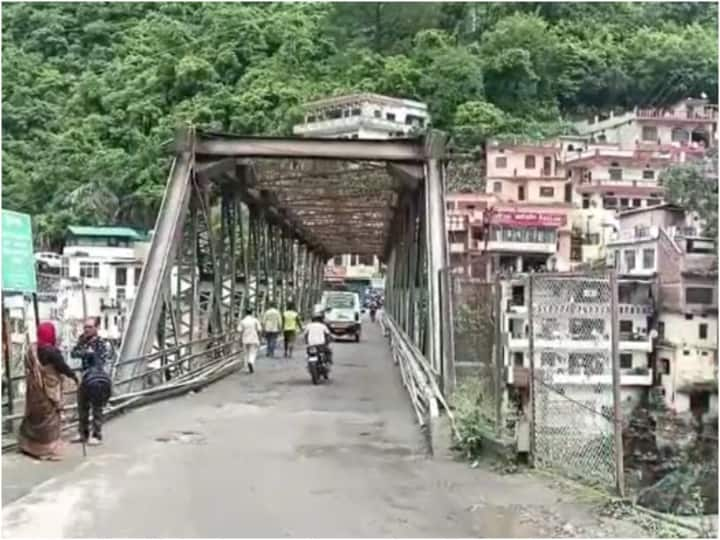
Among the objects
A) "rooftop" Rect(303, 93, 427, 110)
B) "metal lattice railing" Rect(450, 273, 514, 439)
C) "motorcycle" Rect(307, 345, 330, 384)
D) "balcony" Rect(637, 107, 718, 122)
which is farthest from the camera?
"balcony" Rect(637, 107, 718, 122)

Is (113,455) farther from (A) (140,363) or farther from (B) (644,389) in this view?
(B) (644,389)

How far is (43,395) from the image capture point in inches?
366

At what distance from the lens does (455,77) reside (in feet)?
211

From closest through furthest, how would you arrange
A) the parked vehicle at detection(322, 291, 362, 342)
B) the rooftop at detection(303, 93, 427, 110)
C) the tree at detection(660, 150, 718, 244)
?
the tree at detection(660, 150, 718, 244) → the parked vehicle at detection(322, 291, 362, 342) → the rooftop at detection(303, 93, 427, 110)

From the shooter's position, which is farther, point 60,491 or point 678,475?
point 678,475

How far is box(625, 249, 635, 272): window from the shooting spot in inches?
975

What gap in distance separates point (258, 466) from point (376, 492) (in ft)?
5.57

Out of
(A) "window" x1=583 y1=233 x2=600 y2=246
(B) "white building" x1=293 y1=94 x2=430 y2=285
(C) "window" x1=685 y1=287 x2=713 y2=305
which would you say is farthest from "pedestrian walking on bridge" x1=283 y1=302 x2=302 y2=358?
(B) "white building" x1=293 y1=94 x2=430 y2=285

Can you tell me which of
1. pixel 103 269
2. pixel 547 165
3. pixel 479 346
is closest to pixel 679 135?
pixel 547 165

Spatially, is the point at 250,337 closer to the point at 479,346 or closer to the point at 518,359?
the point at 479,346

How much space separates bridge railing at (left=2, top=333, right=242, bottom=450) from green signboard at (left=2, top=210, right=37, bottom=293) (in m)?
0.98

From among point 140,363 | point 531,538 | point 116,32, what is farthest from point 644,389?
point 116,32

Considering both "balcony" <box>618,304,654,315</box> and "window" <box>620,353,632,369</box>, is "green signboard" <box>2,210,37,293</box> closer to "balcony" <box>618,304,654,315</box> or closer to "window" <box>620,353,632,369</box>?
"window" <box>620,353,632,369</box>

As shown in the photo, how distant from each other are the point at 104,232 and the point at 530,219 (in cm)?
2081
